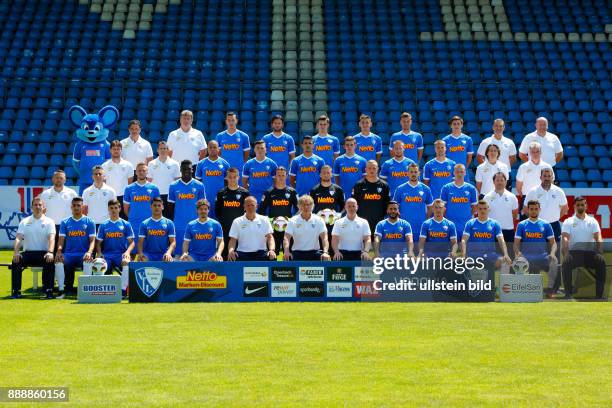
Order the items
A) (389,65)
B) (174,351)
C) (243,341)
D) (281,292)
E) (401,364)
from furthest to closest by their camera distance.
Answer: (389,65) → (281,292) → (243,341) → (174,351) → (401,364)

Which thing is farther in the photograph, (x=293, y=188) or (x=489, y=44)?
(x=489, y=44)

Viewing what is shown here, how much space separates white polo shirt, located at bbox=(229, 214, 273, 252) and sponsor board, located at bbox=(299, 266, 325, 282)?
125cm

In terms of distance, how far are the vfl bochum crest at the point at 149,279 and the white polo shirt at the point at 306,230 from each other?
7.32ft

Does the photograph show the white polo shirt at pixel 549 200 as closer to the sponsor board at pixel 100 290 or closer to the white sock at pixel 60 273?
the sponsor board at pixel 100 290

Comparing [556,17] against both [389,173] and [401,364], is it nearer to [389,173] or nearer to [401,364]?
[389,173]

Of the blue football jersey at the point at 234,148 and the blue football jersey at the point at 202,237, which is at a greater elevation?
the blue football jersey at the point at 234,148

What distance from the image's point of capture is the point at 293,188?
16547 millimetres

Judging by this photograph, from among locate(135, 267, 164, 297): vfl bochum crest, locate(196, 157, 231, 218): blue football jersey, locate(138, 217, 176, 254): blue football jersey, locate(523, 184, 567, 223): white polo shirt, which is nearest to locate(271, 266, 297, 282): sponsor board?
locate(135, 267, 164, 297): vfl bochum crest

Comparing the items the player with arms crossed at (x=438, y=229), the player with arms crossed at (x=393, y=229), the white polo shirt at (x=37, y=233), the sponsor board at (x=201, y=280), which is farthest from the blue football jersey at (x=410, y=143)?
the white polo shirt at (x=37, y=233)

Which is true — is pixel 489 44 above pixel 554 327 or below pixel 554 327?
above

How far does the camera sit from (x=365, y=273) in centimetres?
1398

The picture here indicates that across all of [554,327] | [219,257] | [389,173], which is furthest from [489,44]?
[554,327]

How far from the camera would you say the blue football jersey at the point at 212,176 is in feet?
54.9

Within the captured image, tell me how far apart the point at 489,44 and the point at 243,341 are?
2104 cm
